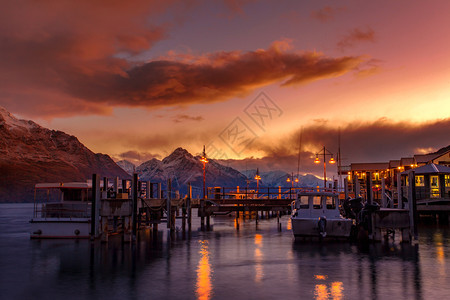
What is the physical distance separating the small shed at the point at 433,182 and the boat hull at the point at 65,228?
133 ft

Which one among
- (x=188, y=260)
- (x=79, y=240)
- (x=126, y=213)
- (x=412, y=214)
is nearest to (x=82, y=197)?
(x=79, y=240)

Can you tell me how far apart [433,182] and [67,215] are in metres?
46.0

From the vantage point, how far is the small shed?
180ft

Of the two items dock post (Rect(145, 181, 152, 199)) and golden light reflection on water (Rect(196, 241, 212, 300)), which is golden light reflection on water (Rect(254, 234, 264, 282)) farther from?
dock post (Rect(145, 181, 152, 199))

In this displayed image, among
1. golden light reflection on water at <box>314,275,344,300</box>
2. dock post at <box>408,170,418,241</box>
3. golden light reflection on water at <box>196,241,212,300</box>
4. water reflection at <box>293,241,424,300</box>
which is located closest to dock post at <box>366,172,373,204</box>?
dock post at <box>408,170,418,241</box>

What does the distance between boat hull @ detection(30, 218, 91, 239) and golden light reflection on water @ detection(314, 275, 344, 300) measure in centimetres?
2306

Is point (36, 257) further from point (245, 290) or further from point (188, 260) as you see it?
point (245, 290)

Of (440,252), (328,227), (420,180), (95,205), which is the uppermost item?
(420,180)

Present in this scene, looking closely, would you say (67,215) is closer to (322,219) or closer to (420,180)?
(322,219)

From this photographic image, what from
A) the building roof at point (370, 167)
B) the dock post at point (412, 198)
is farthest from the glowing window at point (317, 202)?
the building roof at point (370, 167)

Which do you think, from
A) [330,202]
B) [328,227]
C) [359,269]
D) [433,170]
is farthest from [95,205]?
[433,170]

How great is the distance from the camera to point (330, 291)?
15.9 meters

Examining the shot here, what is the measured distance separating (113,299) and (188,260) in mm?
9251

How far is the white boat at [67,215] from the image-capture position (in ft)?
114
